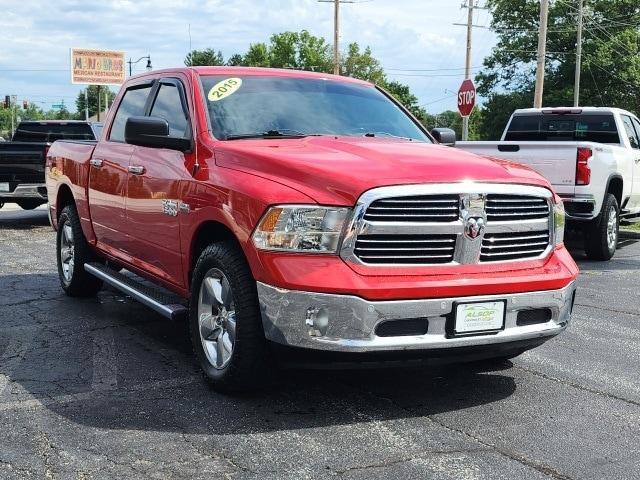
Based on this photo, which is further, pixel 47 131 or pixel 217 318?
pixel 47 131

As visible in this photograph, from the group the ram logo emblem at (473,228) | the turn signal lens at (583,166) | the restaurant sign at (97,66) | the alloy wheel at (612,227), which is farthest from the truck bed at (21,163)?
the restaurant sign at (97,66)

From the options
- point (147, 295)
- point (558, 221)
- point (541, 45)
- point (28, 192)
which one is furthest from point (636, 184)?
point (541, 45)

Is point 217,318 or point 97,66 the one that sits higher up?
point 97,66

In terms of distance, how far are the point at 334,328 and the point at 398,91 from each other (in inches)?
3460

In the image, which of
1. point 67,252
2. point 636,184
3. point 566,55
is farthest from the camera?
point 566,55

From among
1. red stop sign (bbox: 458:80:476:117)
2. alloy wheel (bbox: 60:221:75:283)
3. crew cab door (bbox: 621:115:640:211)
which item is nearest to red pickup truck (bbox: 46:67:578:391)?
alloy wheel (bbox: 60:221:75:283)

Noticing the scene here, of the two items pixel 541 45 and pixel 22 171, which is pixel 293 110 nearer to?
pixel 22 171

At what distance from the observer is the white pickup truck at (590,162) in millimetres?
9703

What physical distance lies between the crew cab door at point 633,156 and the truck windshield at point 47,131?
9.74 meters

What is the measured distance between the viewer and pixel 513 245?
4.43 metres

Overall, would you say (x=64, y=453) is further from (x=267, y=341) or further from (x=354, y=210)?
(x=354, y=210)

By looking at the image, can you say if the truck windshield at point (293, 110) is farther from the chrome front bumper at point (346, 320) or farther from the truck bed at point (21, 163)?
the truck bed at point (21, 163)

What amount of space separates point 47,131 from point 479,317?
13530 millimetres

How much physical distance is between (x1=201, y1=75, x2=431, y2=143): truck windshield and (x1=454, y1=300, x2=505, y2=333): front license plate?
67.9 inches
